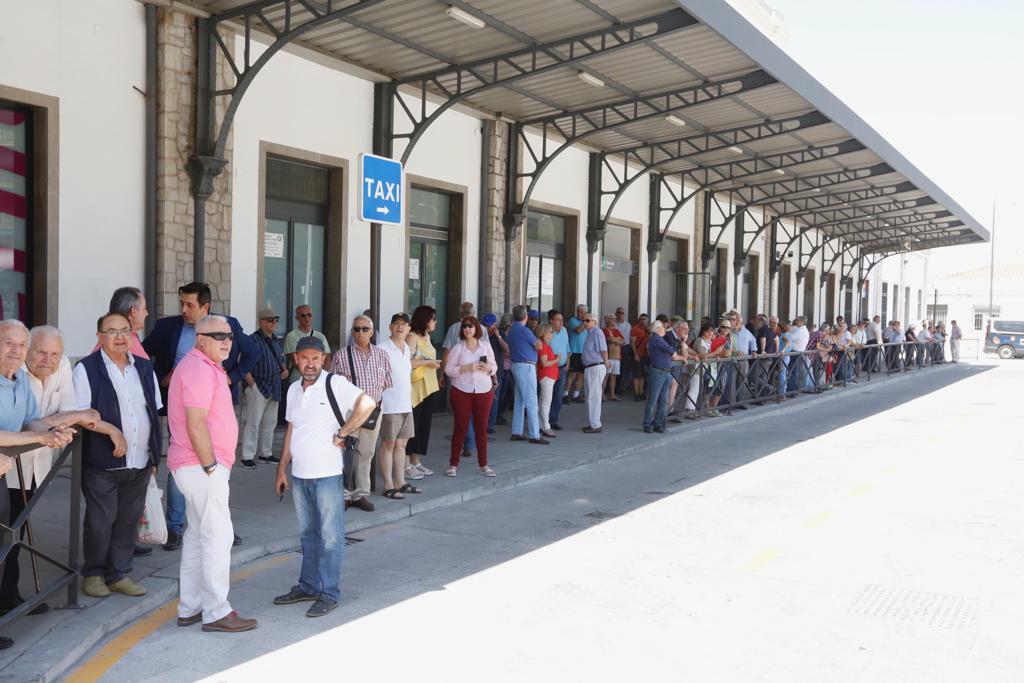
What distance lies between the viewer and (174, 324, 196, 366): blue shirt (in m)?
6.68

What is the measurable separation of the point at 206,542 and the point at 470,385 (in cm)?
457

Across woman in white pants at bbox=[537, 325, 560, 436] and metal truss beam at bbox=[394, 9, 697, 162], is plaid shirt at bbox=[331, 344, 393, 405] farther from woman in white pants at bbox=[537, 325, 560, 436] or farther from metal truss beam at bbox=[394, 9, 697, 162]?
metal truss beam at bbox=[394, 9, 697, 162]

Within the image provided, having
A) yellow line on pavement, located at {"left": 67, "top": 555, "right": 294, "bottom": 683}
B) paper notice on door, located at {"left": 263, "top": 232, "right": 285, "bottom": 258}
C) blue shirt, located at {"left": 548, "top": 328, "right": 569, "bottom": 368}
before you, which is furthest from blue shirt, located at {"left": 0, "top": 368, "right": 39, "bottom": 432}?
blue shirt, located at {"left": 548, "top": 328, "right": 569, "bottom": 368}

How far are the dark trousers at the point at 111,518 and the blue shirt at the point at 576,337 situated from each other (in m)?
10.7

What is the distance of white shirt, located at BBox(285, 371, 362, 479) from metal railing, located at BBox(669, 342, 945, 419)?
8748 millimetres

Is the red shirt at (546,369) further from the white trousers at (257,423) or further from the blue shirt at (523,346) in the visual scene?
the white trousers at (257,423)

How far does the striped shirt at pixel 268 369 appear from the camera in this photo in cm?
953

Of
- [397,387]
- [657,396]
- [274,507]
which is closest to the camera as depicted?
[274,507]

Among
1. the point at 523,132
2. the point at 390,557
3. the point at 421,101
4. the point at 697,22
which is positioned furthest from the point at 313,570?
the point at 523,132

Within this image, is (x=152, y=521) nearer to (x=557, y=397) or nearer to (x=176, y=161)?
(x=176, y=161)

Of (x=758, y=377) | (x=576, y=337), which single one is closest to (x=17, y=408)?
(x=576, y=337)

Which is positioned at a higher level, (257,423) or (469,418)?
(469,418)

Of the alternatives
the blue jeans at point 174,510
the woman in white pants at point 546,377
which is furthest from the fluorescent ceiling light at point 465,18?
the blue jeans at point 174,510

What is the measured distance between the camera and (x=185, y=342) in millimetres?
6703
